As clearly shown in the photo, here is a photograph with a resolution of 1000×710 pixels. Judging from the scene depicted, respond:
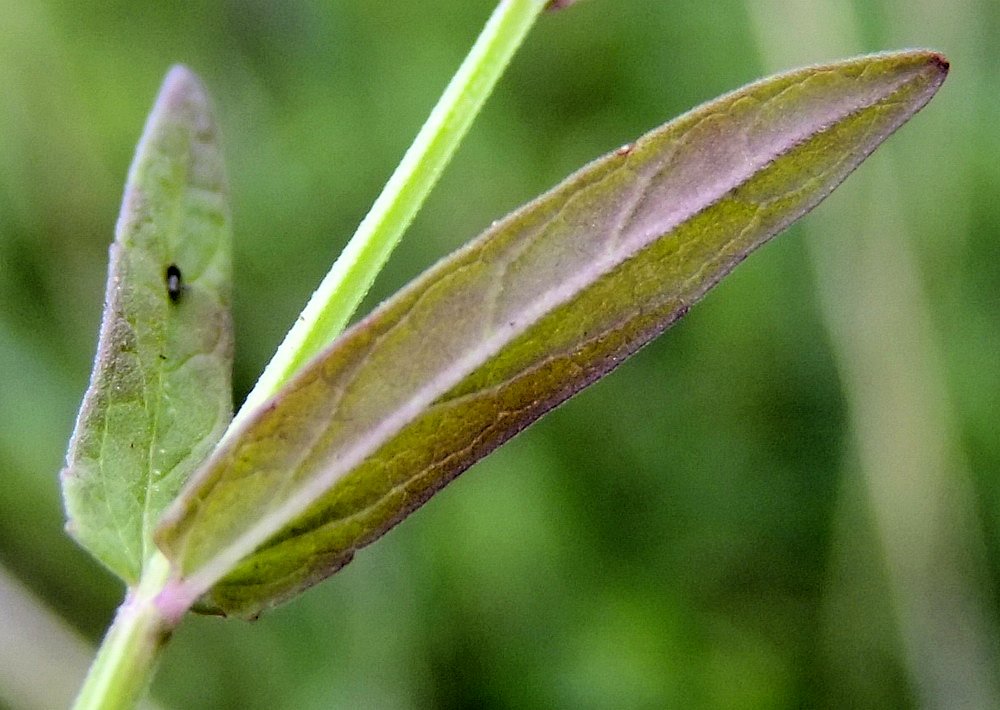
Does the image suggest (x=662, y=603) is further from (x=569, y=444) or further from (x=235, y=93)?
(x=235, y=93)

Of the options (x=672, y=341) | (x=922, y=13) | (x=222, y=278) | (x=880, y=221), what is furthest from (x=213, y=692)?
(x=922, y=13)

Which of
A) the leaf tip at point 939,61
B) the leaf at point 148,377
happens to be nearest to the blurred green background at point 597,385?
the leaf at point 148,377

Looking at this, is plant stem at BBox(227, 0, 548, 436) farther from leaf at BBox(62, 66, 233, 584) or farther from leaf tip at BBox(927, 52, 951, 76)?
leaf tip at BBox(927, 52, 951, 76)

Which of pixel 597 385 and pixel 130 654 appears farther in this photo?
pixel 597 385

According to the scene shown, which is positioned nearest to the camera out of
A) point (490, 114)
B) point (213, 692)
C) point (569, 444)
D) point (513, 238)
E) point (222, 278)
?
point (513, 238)

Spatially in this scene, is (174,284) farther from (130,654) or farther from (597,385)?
(597,385)

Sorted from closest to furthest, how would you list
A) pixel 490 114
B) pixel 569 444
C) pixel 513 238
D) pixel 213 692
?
1. pixel 513 238
2. pixel 213 692
3. pixel 569 444
4. pixel 490 114

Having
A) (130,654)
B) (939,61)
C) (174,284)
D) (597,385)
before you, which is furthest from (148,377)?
(597,385)
